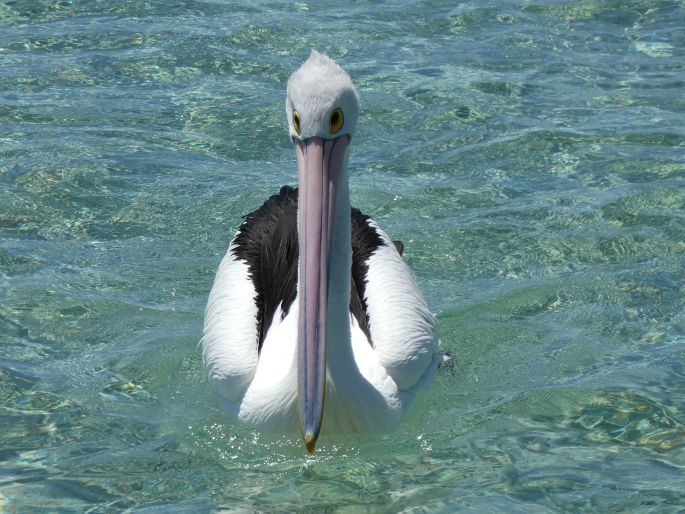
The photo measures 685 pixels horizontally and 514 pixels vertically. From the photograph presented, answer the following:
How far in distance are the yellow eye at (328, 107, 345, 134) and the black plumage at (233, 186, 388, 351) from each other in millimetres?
1130

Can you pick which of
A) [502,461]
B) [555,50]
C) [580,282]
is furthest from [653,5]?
[502,461]

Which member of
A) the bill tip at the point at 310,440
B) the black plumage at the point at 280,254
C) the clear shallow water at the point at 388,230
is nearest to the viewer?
the bill tip at the point at 310,440

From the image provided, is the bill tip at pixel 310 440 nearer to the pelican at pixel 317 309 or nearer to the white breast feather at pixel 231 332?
the pelican at pixel 317 309

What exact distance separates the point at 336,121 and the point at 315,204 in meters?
0.30

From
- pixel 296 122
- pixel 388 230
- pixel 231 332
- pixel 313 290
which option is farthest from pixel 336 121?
pixel 388 230

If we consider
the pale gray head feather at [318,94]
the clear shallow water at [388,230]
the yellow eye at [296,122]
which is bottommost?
the clear shallow water at [388,230]

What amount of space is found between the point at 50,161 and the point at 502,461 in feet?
12.2

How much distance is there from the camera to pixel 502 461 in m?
4.21

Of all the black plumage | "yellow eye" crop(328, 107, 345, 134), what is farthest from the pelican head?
the black plumage

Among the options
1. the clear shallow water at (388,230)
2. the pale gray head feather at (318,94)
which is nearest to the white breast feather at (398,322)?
the clear shallow water at (388,230)

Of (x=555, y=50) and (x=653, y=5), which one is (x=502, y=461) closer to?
(x=555, y=50)

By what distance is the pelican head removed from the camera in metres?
3.77

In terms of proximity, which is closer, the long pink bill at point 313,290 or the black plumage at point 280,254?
the long pink bill at point 313,290

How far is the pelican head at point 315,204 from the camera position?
12.4 feet
